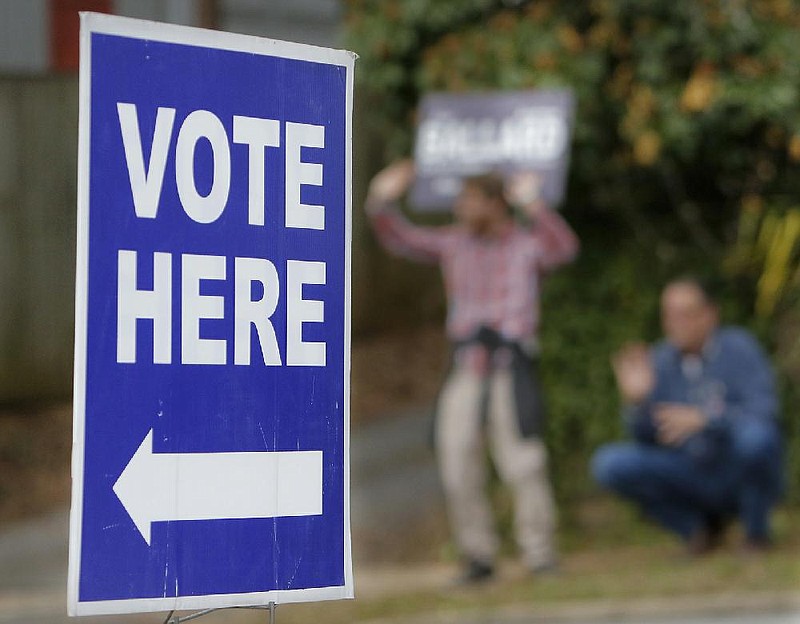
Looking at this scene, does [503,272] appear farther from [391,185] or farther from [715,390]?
[715,390]

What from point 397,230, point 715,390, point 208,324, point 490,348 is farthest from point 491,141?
point 208,324

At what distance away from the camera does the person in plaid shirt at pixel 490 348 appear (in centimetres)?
952

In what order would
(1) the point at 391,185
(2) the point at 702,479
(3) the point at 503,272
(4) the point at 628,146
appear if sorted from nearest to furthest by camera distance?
(3) the point at 503,272 < (1) the point at 391,185 < (2) the point at 702,479 < (4) the point at 628,146

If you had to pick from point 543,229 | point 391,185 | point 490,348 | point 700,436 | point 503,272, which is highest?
point 391,185

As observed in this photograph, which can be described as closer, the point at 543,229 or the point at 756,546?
the point at 543,229

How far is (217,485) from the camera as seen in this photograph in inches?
119

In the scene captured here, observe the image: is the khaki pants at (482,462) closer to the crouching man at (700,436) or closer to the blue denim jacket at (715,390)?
the crouching man at (700,436)

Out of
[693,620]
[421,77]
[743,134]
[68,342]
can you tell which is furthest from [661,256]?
[68,342]

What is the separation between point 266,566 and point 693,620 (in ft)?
19.8

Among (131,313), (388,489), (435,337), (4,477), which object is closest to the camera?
(131,313)

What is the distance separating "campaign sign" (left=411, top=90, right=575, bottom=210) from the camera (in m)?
9.77

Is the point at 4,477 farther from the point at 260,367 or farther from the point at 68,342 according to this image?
the point at 260,367

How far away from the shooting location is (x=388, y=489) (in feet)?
35.7

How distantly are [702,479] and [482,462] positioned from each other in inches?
55.2
